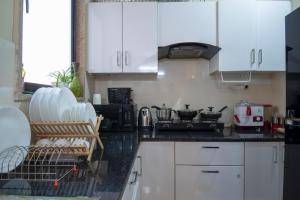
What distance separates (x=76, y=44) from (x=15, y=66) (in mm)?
1236

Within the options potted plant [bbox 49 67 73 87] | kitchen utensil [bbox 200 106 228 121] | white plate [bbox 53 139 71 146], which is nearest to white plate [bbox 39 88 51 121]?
white plate [bbox 53 139 71 146]

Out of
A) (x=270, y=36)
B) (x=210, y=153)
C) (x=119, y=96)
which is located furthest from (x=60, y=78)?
(x=270, y=36)

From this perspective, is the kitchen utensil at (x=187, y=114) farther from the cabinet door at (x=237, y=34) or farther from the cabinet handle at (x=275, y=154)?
the cabinet handle at (x=275, y=154)

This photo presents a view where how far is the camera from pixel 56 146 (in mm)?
1185

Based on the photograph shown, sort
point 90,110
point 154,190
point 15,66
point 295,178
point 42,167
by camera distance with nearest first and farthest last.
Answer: point 42,167 < point 15,66 < point 90,110 < point 295,178 < point 154,190

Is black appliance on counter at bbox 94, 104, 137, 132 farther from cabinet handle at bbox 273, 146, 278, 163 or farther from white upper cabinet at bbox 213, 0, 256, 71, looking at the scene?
cabinet handle at bbox 273, 146, 278, 163

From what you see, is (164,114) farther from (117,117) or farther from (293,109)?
(293,109)

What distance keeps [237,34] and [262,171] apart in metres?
1.22

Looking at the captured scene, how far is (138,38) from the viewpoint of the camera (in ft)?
7.96

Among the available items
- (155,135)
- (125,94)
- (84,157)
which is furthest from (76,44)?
(84,157)

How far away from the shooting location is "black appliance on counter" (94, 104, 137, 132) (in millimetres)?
2324

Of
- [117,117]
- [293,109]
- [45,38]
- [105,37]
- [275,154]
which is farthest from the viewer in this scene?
[105,37]

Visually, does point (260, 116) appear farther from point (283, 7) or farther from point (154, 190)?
point (154, 190)

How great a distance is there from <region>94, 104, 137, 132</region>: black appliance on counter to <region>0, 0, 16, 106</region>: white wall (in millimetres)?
1120
